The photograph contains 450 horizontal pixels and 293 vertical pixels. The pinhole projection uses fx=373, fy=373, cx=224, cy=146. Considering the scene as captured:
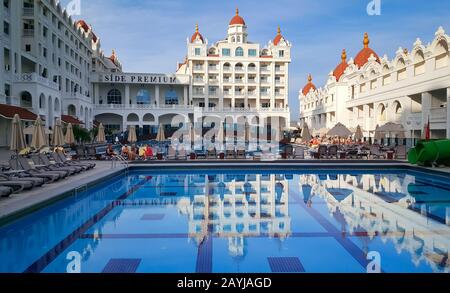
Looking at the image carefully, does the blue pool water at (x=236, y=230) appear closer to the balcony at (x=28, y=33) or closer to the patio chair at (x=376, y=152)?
the patio chair at (x=376, y=152)

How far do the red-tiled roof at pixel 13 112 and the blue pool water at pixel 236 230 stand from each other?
13.7 m

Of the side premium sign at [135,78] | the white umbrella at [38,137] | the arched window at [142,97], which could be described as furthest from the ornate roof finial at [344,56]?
the white umbrella at [38,137]

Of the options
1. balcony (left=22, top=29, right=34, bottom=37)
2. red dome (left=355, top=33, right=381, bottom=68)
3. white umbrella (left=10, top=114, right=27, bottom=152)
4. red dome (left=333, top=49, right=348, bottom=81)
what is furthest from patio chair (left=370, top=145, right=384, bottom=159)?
balcony (left=22, top=29, right=34, bottom=37)

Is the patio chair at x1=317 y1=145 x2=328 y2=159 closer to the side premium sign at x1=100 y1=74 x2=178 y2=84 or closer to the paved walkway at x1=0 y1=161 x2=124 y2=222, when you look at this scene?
the paved walkway at x1=0 y1=161 x2=124 y2=222

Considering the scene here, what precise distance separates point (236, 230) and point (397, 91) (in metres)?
23.7

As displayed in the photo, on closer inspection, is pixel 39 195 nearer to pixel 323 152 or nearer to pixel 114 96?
pixel 323 152

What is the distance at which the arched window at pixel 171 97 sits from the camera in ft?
169

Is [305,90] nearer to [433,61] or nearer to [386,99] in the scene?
[386,99]

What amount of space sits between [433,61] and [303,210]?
57.6 feet

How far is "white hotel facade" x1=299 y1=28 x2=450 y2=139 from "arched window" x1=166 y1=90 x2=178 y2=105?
65.8 ft

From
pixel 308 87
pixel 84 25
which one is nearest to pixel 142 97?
pixel 84 25

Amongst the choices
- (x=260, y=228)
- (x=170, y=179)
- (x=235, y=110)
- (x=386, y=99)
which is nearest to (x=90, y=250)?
(x=260, y=228)

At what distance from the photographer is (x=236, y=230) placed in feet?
24.0

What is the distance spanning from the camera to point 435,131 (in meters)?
23.3
